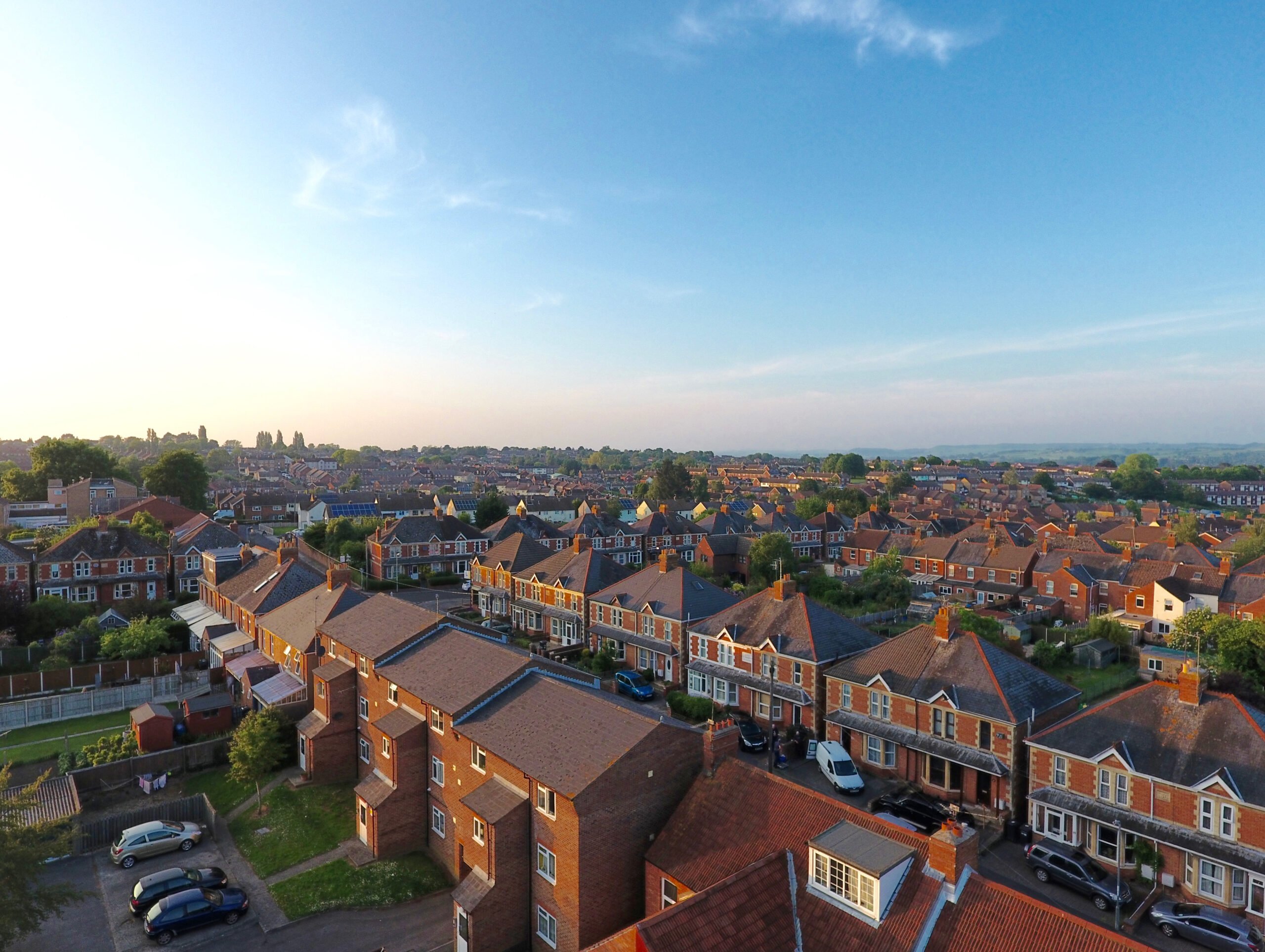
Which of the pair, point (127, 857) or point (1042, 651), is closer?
point (127, 857)

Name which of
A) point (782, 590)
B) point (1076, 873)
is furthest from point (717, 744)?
point (782, 590)

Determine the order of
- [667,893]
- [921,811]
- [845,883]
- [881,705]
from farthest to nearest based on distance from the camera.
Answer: [881,705], [921,811], [667,893], [845,883]

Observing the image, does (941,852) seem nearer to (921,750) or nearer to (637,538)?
(921,750)

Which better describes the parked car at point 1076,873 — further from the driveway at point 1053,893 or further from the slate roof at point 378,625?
the slate roof at point 378,625

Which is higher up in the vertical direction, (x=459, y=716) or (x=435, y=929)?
(x=459, y=716)

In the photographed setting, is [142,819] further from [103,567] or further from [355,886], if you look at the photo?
[103,567]

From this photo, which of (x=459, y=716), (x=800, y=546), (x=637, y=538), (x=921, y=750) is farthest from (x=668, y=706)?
(x=800, y=546)
